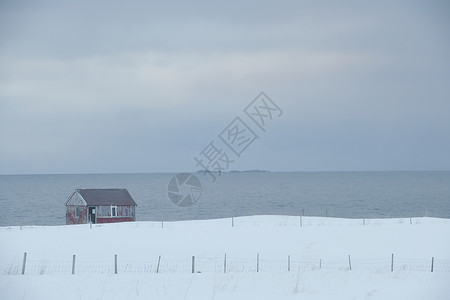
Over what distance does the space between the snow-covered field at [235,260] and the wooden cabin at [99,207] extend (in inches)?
408

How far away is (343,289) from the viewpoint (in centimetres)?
2948

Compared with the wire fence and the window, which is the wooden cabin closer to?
the window

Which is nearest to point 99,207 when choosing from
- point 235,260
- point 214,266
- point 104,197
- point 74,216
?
point 104,197

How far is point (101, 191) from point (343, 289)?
146 ft

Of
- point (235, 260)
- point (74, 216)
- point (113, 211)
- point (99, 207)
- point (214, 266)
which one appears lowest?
point (214, 266)

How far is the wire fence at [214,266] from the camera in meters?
34.2

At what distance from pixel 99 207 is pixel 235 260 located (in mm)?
31781

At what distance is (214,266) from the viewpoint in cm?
3669

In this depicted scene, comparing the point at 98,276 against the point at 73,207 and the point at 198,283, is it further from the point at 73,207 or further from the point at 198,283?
the point at 73,207

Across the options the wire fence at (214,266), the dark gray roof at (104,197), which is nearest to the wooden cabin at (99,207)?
the dark gray roof at (104,197)

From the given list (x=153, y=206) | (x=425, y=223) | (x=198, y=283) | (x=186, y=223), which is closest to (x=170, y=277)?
(x=198, y=283)

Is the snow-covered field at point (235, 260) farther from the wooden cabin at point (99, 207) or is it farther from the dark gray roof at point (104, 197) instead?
the dark gray roof at point (104, 197)

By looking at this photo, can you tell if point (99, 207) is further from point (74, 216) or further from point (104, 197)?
point (74, 216)

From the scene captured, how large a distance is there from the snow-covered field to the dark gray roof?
10.7m
